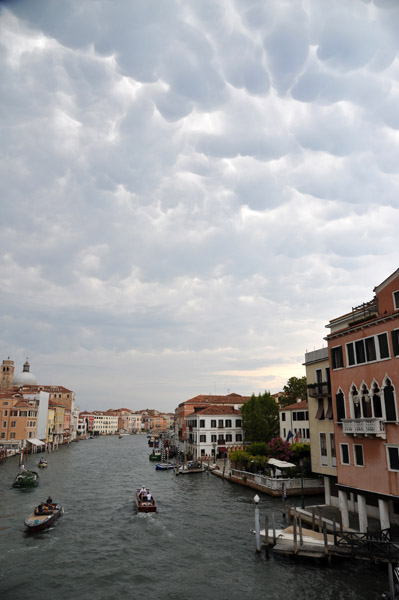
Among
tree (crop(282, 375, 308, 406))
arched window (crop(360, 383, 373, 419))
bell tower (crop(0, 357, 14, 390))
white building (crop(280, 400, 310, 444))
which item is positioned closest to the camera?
arched window (crop(360, 383, 373, 419))

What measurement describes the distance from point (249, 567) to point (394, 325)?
14.3 meters

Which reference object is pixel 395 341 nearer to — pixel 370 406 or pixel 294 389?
pixel 370 406

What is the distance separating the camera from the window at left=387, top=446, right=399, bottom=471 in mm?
20297

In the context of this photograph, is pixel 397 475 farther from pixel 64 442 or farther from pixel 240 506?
pixel 64 442

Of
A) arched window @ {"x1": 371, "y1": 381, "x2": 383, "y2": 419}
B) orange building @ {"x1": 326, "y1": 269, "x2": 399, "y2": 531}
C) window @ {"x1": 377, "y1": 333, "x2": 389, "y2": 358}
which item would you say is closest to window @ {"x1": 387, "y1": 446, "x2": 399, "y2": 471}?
orange building @ {"x1": 326, "y1": 269, "x2": 399, "y2": 531}

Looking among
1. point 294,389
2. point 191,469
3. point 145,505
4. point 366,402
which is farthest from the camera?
point 294,389

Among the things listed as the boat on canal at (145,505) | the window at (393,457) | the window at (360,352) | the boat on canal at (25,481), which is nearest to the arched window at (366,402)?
the window at (360,352)

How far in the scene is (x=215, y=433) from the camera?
223 feet

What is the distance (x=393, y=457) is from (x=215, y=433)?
163 ft

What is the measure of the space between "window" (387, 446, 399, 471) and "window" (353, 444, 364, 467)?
2.31 meters

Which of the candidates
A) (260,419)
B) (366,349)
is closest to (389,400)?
(366,349)

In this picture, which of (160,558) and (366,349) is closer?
(366,349)

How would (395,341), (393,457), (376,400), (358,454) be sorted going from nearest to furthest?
(393,457), (395,341), (376,400), (358,454)

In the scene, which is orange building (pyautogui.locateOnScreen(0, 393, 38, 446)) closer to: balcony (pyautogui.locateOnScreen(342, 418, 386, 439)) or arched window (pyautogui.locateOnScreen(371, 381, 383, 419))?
balcony (pyautogui.locateOnScreen(342, 418, 386, 439))
